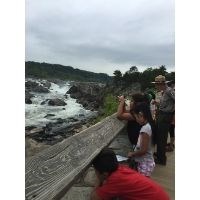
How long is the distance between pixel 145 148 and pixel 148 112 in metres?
0.33

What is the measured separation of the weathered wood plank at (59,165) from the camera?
1.53 m

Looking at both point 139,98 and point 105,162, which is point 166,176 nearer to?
point 139,98

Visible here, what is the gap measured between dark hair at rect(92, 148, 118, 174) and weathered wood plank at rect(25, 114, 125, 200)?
2.1 inches

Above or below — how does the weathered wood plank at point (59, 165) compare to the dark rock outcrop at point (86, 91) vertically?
below

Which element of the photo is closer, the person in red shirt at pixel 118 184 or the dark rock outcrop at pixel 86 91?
the person in red shirt at pixel 118 184

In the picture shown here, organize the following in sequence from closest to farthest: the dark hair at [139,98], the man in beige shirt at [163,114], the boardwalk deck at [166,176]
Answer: the dark hair at [139,98], the boardwalk deck at [166,176], the man in beige shirt at [163,114]

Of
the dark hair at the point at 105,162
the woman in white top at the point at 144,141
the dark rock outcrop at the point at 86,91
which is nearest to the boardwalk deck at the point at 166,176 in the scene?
the woman in white top at the point at 144,141

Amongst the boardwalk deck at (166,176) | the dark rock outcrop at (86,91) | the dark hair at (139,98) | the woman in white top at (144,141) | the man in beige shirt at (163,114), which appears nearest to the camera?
the woman in white top at (144,141)

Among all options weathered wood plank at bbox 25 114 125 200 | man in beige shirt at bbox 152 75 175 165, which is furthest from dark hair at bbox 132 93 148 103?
man in beige shirt at bbox 152 75 175 165

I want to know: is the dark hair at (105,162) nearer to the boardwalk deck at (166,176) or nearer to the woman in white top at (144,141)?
the woman in white top at (144,141)

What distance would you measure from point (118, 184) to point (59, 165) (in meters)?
0.69

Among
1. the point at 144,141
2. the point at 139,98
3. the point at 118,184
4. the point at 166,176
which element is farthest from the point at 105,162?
the point at 166,176

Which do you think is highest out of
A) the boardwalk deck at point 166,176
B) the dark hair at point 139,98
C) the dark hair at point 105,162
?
the dark hair at point 139,98
